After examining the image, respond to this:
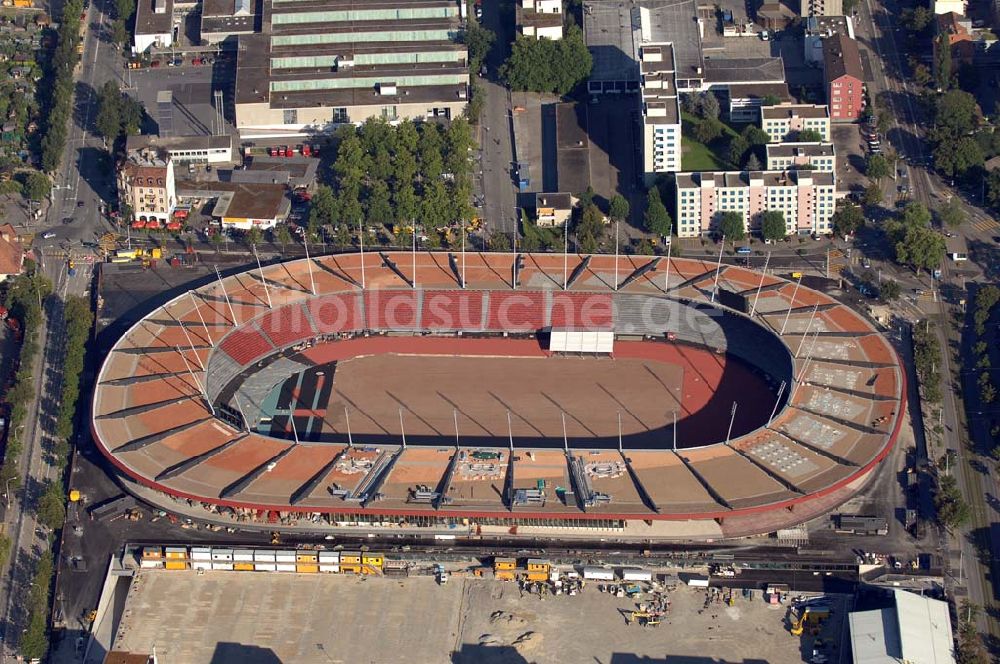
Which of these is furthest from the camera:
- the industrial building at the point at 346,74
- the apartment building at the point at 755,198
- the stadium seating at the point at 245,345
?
the industrial building at the point at 346,74

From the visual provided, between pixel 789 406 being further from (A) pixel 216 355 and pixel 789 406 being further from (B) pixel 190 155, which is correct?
(B) pixel 190 155

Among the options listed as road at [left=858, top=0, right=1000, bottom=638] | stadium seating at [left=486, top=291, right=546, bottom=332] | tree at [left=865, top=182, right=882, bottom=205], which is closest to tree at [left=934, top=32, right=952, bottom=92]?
road at [left=858, top=0, right=1000, bottom=638]

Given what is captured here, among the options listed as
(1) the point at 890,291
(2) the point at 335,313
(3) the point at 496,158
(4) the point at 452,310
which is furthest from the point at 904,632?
(3) the point at 496,158

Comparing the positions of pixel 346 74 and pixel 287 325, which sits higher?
pixel 346 74

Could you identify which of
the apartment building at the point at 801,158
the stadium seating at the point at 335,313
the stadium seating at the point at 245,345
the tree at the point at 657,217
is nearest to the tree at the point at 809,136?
the apartment building at the point at 801,158

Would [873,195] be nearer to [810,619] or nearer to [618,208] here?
[618,208]

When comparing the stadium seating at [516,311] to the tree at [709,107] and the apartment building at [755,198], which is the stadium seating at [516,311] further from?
the tree at [709,107]
